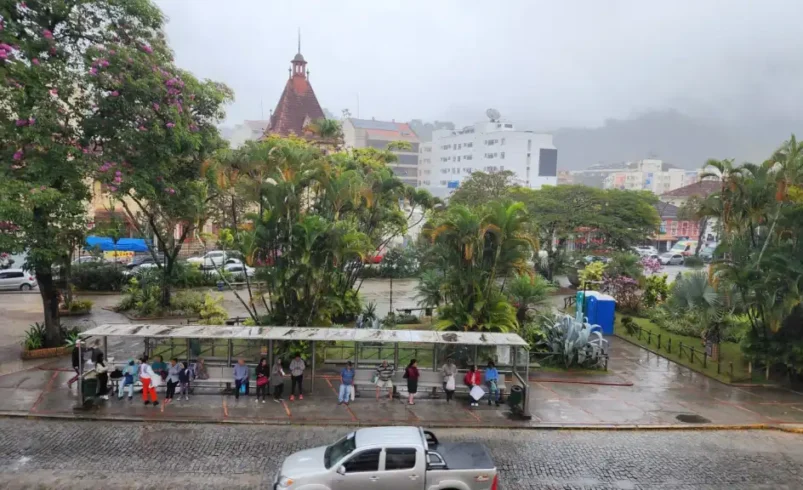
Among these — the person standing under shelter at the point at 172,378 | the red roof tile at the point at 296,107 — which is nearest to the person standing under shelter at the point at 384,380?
the person standing under shelter at the point at 172,378

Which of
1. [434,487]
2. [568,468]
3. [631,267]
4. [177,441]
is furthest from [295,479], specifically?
[631,267]

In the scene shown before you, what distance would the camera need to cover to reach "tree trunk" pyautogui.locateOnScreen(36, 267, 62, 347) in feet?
67.2

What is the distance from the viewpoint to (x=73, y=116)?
61.9 ft

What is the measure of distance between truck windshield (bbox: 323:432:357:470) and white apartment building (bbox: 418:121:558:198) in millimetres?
114409

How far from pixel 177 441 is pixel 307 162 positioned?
10.3 metres

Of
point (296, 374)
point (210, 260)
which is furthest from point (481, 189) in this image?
point (296, 374)

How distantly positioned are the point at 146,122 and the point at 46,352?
29.1 feet

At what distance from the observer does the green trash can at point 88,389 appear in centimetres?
1551

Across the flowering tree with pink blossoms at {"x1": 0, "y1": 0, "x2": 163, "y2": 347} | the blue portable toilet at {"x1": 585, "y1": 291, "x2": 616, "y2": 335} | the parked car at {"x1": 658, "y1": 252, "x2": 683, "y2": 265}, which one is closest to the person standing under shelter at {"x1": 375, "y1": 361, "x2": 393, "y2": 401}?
the flowering tree with pink blossoms at {"x1": 0, "y1": 0, "x2": 163, "y2": 347}

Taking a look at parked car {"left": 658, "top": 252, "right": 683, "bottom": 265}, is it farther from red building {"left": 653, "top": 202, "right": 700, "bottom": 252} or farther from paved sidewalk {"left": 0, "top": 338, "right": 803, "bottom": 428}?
paved sidewalk {"left": 0, "top": 338, "right": 803, "bottom": 428}

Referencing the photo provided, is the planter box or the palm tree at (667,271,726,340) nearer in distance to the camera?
the planter box

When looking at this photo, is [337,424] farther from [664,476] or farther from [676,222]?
[676,222]

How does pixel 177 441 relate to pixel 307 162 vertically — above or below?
below

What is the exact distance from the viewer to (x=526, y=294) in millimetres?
23547
